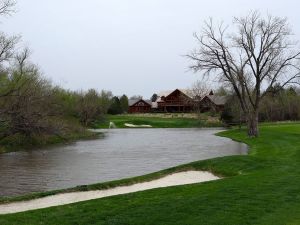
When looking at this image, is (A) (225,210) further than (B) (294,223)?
Yes

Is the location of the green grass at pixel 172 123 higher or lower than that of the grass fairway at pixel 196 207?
higher

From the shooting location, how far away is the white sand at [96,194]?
14.5 m

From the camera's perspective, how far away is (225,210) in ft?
37.1

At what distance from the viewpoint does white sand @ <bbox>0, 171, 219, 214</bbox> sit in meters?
14.5

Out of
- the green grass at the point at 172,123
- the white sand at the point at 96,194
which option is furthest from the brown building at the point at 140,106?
the white sand at the point at 96,194

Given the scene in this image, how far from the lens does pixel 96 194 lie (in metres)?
16.9

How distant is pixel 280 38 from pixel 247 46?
3.34 m

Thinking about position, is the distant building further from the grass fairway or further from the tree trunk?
the grass fairway

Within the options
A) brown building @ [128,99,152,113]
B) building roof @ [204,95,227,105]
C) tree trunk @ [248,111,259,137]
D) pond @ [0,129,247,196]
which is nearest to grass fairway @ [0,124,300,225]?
pond @ [0,129,247,196]

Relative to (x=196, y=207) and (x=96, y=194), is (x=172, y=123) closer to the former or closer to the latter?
(x=96, y=194)

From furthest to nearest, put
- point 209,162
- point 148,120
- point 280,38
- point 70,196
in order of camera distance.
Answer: point 148,120 → point 280,38 → point 209,162 → point 70,196

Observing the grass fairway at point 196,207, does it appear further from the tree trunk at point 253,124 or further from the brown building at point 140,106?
the brown building at point 140,106

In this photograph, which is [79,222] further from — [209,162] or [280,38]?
[280,38]

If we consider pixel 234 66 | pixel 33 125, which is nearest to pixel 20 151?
pixel 33 125
